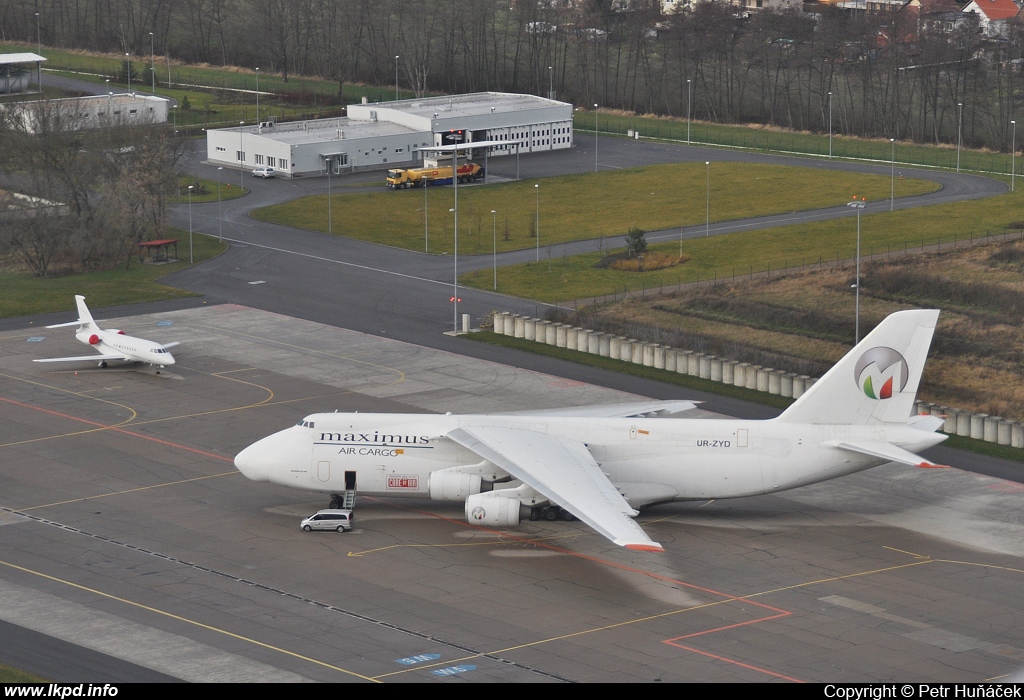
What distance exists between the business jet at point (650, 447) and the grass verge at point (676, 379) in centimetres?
1435

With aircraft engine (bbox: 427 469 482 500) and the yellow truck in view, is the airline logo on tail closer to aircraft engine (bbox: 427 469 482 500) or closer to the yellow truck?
aircraft engine (bbox: 427 469 482 500)

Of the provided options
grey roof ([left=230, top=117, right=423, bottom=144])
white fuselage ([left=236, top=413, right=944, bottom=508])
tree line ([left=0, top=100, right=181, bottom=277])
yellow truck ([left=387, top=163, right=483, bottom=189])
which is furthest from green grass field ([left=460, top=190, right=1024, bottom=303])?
grey roof ([left=230, top=117, right=423, bottom=144])

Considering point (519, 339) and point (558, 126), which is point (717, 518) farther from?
point (558, 126)

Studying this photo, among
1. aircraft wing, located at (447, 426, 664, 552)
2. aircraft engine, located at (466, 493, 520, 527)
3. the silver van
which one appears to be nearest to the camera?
aircraft wing, located at (447, 426, 664, 552)

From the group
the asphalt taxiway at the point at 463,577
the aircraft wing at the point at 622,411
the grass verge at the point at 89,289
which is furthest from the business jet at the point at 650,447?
the grass verge at the point at 89,289

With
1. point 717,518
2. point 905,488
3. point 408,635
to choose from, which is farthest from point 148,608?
point 905,488

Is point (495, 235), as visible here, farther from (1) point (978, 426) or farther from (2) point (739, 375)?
(1) point (978, 426)

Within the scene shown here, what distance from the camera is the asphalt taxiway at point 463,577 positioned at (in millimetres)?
53125

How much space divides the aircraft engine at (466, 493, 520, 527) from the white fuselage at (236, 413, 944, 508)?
2237mm

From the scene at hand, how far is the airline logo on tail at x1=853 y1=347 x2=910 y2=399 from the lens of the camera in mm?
67125

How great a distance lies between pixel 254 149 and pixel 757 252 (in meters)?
71.8

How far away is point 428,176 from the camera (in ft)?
558

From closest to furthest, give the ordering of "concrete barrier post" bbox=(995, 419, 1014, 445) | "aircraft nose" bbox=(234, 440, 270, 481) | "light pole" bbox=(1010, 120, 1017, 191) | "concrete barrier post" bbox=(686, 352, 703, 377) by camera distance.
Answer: "aircraft nose" bbox=(234, 440, 270, 481), "concrete barrier post" bbox=(995, 419, 1014, 445), "concrete barrier post" bbox=(686, 352, 703, 377), "light pole" bbox=(1010, 120, 1017, 191)

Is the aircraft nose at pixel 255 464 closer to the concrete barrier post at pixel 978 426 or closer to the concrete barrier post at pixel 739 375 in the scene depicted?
the concrete barrier post at pixel 739 375
